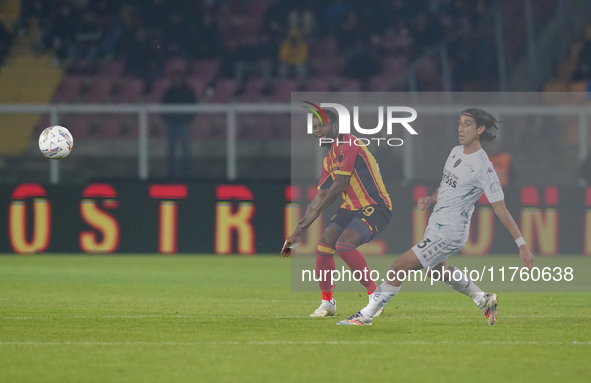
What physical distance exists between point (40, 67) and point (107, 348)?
16.7 metres

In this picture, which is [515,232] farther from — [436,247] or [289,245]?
[289,245]

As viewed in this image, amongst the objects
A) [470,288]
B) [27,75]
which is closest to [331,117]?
[470,288]

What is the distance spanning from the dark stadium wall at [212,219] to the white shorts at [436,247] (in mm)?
7470

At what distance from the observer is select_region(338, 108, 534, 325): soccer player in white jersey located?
7.57 m

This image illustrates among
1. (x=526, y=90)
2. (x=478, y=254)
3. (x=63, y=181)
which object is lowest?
(x=478, y=254)

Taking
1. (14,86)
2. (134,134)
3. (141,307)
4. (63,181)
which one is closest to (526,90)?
(134,134)

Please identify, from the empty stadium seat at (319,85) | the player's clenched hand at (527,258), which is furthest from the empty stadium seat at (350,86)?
the player's clenched hand at (527,258)

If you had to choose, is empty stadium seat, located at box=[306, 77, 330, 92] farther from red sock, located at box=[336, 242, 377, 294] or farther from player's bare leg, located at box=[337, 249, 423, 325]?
player's bare leg, located at box=[337, 249, 423, 325]

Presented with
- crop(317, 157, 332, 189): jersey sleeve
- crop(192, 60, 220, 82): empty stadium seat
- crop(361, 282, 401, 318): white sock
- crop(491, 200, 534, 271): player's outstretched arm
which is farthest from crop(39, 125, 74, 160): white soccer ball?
crop(192, 60, 220, 82): empty stadium seat

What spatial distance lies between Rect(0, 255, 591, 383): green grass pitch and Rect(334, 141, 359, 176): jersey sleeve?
4.50 ft

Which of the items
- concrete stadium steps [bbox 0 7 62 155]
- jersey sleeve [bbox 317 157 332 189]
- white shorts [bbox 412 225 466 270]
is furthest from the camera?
concrete stadium steps [bbox 0 7 62 155]

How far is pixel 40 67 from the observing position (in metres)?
22.2

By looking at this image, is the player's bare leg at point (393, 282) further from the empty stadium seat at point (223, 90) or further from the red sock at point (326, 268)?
the empty stadium seat at point (223, 90)

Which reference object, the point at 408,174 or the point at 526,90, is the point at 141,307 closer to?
the point at 408,174
